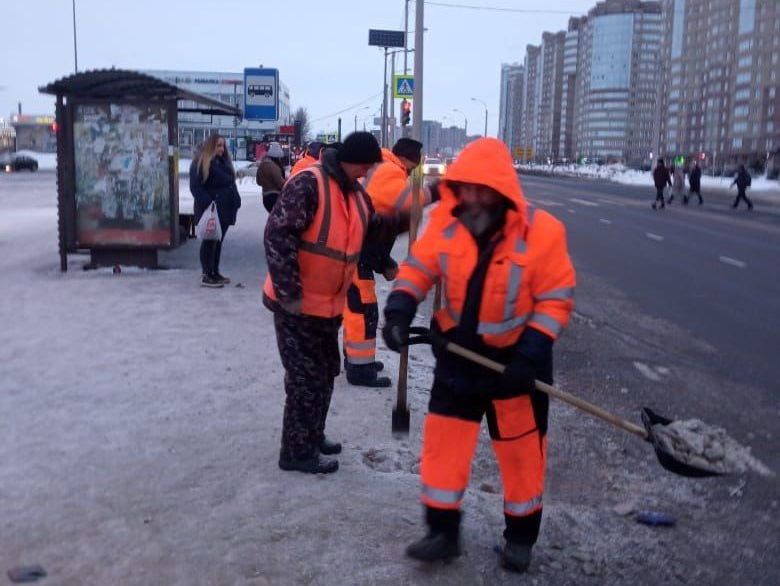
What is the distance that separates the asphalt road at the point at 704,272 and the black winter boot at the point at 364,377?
9.46 ft

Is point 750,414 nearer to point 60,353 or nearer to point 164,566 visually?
point 164,566

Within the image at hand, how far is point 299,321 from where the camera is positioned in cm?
466

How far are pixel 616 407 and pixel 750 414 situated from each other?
0.91m

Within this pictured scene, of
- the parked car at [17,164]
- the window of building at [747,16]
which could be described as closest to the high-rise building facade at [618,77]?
the window of building at [747,16]

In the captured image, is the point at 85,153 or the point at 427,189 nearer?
the point at 427,189

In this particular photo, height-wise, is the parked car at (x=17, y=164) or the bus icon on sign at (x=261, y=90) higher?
the bus icon on sign at (x=261, y=90)

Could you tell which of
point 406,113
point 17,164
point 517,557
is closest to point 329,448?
point 517,557

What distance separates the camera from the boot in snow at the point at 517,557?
3.76 meters

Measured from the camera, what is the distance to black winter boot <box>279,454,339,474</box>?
15.6 ft

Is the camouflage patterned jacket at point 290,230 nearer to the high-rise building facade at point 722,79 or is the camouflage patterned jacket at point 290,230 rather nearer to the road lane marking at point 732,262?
the road lane marking at point 732,262

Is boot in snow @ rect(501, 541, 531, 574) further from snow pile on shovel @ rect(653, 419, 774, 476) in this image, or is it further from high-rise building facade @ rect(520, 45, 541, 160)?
high-rise building facade @ rect(520, 45, 541, 160)

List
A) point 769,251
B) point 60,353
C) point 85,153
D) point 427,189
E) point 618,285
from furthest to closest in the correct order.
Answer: point 769,251
point 618,285
point 85,153
point 60,353
point 427,189

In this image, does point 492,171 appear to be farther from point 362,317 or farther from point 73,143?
point 73,143

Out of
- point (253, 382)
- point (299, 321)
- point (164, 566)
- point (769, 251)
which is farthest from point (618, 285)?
point (164, 566)
